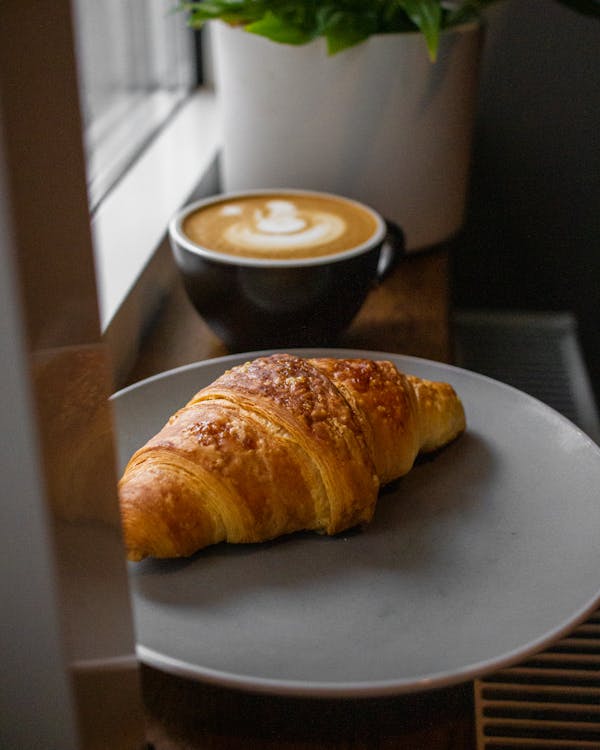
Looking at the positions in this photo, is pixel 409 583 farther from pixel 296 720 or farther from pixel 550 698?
pixel 550 698

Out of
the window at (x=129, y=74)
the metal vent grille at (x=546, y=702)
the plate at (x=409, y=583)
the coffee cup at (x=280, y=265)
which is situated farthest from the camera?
the window at (x=129, y=74)

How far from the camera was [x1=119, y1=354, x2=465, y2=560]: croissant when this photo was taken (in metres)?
0.52

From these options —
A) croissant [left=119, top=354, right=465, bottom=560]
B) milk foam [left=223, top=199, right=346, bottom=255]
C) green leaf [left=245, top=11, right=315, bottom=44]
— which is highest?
green leaf [left=245, top=11, right=315, bottom=44]

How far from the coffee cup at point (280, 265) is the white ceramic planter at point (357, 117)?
5.1 inches

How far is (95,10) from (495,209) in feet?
2.51

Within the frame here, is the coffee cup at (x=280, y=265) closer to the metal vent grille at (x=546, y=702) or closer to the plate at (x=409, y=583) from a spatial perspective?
the plate at (x=409, y=583)

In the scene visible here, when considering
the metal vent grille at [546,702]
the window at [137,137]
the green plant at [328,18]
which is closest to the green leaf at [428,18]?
the green plant at [328,18]

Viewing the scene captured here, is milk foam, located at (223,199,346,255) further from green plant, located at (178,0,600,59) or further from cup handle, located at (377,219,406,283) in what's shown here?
green plant, located at (178,0,600,59)

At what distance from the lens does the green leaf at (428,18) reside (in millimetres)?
876

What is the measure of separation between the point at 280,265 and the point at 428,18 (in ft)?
1.12

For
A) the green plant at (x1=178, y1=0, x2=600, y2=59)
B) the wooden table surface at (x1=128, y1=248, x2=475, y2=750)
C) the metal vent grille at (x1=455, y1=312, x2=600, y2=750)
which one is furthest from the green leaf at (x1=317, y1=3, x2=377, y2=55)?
the wooden table surface at (x1=128, y1=248, x2=475, y2=750)

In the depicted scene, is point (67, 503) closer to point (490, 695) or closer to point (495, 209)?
point (490, 695)

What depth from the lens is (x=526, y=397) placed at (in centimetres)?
68

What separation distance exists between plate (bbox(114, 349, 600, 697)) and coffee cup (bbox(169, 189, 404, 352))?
175mm
